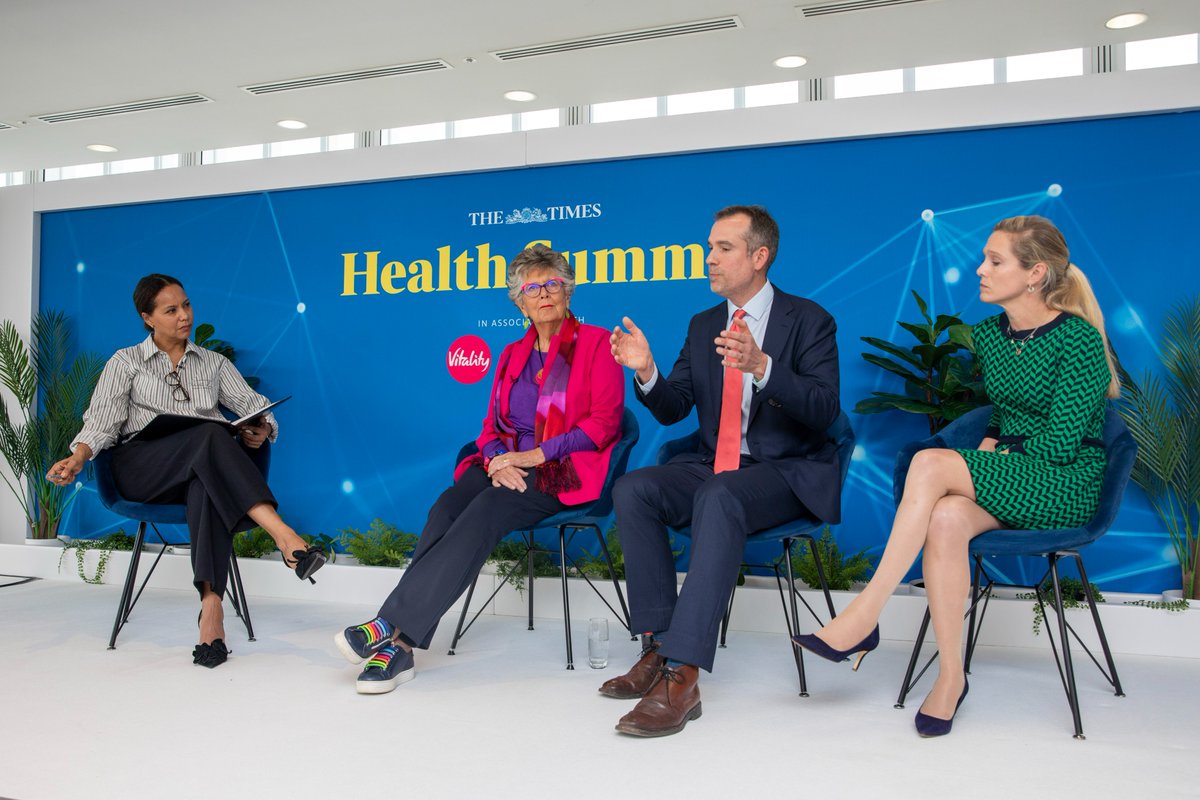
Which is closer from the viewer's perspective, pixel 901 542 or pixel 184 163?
pixel 901 542

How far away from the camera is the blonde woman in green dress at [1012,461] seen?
261cm

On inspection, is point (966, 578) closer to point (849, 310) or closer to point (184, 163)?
point (849, 310)

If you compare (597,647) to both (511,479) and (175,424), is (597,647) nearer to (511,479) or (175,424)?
(511,479)

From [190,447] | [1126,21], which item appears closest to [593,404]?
[190,447]

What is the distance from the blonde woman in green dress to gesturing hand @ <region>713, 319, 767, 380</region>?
1.67 ft

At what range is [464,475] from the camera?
3521mm

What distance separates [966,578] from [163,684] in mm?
2405

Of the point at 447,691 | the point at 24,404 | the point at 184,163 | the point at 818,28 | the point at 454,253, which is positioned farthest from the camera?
the point at 184,163

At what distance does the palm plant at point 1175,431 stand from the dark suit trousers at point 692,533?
66.8 inches

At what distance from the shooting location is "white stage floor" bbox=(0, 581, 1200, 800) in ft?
7.09

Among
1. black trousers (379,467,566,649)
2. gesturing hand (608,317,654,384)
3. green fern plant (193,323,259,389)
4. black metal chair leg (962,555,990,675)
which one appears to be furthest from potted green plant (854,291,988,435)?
green fern plant (193,323,259,389)

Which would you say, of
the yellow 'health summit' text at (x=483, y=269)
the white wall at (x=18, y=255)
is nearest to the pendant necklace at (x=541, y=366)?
the yellow 'health summit' text at (x=483, y=269)

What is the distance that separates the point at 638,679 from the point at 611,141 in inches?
110

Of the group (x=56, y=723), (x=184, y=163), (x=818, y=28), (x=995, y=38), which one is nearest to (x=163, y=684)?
(x=56, y=723)
